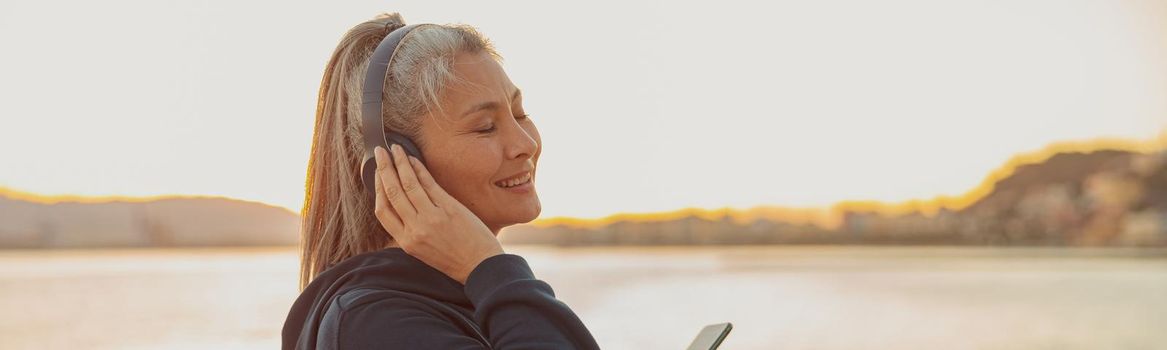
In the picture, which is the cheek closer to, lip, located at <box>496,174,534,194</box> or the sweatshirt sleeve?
lip, located at <box>496,174,534,194</box>

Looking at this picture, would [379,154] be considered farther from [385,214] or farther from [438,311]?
[438,311]

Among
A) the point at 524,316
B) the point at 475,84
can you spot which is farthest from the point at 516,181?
the point at 524,316

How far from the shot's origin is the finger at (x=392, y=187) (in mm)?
1159

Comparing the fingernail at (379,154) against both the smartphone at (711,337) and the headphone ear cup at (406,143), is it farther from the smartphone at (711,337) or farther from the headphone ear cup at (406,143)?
the smartphone at (711,337)

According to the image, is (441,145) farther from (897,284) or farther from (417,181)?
(897,284)

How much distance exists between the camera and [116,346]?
706 cm

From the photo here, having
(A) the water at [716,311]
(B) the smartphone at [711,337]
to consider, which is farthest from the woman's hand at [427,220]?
(A) the water at [716,311]

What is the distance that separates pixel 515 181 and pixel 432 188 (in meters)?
0.12

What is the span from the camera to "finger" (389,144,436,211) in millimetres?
1152

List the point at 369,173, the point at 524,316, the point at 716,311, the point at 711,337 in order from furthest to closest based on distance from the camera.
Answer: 1. the point at 716,311
2. the point at 369,173
3. the point at 711,337
4. the point at 524,316

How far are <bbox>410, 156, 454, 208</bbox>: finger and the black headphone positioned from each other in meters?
0.03

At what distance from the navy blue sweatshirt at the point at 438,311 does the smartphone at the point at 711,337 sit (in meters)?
0.12

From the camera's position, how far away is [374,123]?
1212mm

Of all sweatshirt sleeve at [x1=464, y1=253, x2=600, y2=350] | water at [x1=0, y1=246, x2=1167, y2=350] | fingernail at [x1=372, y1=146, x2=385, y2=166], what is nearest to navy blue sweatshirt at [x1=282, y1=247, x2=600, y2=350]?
sweatshirt sleeve at [x1=464, y1=253, x2=600, y2=350]
